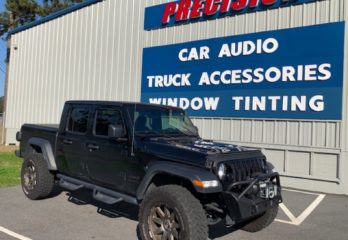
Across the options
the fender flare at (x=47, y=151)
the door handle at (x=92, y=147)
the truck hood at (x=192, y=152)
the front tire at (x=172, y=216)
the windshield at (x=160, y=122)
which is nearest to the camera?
the front tire at (x=172, y=216)

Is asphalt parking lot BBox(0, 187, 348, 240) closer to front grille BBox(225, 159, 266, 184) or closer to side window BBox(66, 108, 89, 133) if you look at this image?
front grille BBox(225, 159, 266, 184)

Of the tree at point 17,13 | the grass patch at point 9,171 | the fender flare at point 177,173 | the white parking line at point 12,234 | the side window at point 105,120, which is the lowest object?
the white parking line at point 12,234

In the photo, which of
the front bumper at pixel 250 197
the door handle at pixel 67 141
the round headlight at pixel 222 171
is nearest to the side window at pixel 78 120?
the door handle at pixel 67 141

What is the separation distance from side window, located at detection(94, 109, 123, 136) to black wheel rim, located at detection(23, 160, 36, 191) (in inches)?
74.4

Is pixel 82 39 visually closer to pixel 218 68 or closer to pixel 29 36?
pixel 29 36

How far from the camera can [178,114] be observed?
711 centimetres

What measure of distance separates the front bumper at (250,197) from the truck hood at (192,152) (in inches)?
14.2

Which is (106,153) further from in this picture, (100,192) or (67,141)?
(67,141)

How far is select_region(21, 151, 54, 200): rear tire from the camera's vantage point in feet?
25.5

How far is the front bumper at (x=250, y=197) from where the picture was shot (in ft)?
16.4

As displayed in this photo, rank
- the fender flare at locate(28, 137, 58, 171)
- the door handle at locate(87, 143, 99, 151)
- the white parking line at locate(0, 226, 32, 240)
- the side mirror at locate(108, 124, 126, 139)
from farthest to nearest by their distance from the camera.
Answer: the fender flare at locate(28, 137, 58, 171)
the door handle at locate(87, 143, 99, 151)
the side mirror at locate(108, 124, 126, 139)
the white parking line at locate(0, 226, 32, 240)

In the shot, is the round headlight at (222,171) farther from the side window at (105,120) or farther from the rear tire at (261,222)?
the side window at (105,120)

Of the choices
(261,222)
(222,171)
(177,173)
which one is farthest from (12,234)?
(261,222)

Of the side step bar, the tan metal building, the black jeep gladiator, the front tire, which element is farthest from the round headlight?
the tan metal building
